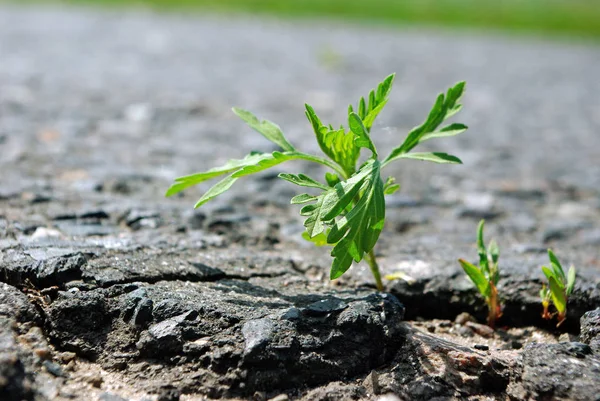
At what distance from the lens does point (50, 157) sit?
3818mm

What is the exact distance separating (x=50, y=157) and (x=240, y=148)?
1210mm

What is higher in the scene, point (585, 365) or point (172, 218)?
point (585, 365)

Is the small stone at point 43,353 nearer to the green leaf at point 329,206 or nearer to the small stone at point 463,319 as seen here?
the green leaf at point 329,206

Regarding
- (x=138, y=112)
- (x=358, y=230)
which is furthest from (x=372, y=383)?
(x=138, y=112)

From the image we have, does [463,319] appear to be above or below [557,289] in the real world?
below

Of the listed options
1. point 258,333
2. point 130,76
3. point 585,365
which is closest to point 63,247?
point 258,333

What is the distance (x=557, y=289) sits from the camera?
2252 millimetres

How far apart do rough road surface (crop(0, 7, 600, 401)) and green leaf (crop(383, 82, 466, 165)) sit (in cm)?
50

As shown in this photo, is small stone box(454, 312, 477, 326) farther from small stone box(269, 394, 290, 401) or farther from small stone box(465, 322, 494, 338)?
small stone box(269, 394, 290, 401)

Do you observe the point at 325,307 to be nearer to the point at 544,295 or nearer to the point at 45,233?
the point at 544,295

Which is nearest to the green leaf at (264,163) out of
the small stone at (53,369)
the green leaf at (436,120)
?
the green leaf at (436,120)

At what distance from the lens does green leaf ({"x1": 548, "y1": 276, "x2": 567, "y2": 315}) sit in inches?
87.8

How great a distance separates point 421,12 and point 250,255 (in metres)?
14.1

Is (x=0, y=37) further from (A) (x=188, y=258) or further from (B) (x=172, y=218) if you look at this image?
(A) (x=188, y=258)
